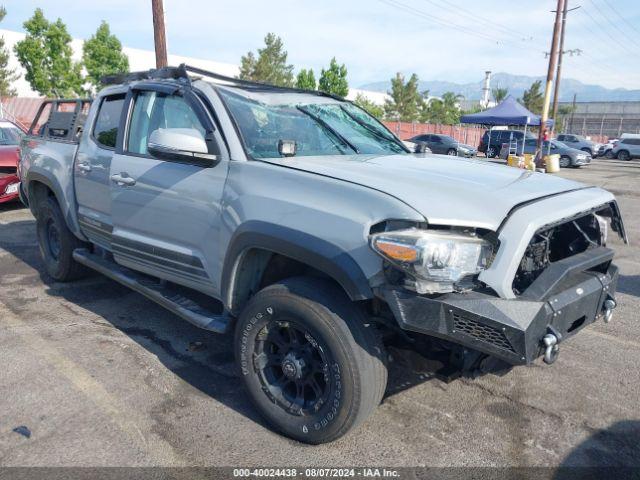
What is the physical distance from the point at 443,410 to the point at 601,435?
84 cm

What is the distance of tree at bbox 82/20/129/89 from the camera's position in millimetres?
30797

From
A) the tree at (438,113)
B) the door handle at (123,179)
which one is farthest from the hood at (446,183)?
the tree at (438,113)

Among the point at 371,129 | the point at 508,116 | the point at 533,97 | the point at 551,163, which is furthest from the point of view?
the point at 533,97

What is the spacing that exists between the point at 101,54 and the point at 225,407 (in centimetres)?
3261

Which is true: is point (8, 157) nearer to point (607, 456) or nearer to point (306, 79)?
point (607, 456)

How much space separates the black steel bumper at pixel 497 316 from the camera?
7.03 feet

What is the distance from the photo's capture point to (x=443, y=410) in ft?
10.2

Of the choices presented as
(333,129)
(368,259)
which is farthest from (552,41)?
(368,259)

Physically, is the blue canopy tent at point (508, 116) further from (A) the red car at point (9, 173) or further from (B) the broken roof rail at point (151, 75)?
(B) the broken roof rail at point (151, 75)

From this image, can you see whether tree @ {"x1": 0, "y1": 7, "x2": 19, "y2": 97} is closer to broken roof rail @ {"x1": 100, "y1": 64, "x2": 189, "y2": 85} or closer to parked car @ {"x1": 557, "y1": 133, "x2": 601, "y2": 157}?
broken roof rail @ {"x1": 100, "y1": 64, "x2": 189, "y2": 85}

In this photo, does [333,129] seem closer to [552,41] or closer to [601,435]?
[601,435]

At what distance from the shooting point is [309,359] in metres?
2.67

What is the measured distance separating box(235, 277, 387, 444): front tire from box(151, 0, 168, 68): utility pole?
37.9 ft

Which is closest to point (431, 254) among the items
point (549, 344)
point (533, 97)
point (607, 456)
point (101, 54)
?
point (549, 344)
